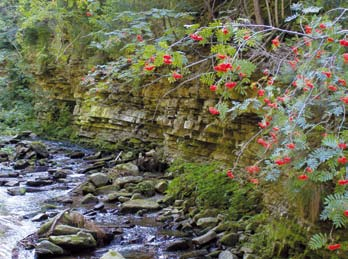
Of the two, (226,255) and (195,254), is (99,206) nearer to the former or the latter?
(195,254)

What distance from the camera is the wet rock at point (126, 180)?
29.5 ft

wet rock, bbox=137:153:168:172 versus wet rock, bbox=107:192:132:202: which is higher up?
wet rock, bbox=137:153:168:172

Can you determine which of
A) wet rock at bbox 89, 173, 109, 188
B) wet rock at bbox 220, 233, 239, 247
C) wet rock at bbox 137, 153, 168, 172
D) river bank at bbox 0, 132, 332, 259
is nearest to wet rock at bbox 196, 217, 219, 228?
river bank at bbox 0, 132, 332, 259

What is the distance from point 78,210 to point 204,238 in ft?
8.48

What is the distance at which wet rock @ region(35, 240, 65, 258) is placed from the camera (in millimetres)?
5527

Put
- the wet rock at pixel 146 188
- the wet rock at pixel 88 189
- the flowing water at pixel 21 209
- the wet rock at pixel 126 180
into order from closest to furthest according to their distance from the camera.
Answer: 1. the flowing water at pixel 21 209
2. the wet rock at pixel 146 188
3. the wet rock at pixel 88 189
4. the wet rock at pixel 126 180

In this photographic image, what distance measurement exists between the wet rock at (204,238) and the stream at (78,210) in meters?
0.39

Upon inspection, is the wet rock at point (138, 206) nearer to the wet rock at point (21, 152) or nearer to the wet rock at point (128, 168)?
the wet rock at point (128, 168)

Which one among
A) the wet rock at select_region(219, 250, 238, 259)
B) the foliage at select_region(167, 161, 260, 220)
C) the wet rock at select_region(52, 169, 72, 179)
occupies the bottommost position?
the wet rock at select_region(52, 169, 72, 179)

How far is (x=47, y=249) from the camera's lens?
556 centimetres

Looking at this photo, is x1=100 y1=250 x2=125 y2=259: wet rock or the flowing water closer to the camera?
x1=100 y1=250 x2=125 y2=259: wet rock

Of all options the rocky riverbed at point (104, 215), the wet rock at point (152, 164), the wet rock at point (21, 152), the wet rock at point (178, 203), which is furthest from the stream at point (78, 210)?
the wet rock at point (21, 152)

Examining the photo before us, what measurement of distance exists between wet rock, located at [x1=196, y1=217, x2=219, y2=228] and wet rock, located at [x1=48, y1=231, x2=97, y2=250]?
5.09ft

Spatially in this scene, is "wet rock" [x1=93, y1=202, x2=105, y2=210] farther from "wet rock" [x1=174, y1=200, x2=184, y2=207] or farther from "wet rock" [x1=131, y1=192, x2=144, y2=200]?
"wet rock" [x1=174, y1=200, x2=184, y2=207]
